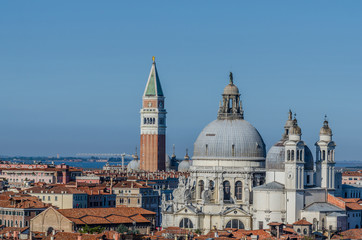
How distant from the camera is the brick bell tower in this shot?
13775 centimetres

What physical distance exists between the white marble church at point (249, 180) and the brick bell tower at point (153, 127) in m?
54.4

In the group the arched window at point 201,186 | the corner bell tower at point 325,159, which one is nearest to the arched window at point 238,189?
the arched window at point 201,186

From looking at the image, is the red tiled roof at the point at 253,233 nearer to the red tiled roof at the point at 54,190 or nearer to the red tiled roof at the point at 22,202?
the red tiled roof at the point at 22,202

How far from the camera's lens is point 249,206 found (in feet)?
257

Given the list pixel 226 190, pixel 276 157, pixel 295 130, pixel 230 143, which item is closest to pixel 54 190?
pixel 226 190

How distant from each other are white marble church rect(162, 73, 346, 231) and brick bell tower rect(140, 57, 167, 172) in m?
54.4

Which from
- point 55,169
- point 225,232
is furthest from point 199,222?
point 55,169

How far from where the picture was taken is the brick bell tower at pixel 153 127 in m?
138

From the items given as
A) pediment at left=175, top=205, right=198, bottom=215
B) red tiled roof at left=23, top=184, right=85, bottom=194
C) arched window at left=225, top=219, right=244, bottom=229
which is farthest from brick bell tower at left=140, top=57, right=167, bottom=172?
arched window at left=225, top=219, right=244, bottom=229

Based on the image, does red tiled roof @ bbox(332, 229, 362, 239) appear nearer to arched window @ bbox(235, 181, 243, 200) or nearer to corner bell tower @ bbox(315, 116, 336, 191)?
corner bell tower @ bbox(315, 116, 336, 191)

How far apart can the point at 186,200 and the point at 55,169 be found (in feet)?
150

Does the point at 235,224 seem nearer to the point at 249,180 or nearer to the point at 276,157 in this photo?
the point at 249,180

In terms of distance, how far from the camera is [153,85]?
454 ft

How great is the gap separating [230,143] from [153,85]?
58.6 metres
